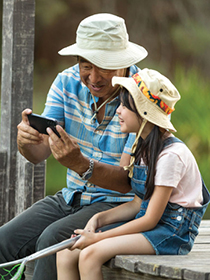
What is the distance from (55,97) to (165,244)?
1.04m

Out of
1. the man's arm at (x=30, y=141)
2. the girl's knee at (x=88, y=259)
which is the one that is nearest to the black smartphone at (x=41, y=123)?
the man's arm at (x=30, y=141)

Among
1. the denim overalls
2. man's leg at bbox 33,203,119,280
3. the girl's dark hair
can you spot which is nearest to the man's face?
the girl's dark hair

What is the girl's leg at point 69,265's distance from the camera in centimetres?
238

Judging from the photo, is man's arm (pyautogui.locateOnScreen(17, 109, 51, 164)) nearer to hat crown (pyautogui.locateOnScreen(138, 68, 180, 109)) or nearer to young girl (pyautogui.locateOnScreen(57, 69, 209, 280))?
young girl (pyautogui.locateOnScreen(57, 69, 209, 280))

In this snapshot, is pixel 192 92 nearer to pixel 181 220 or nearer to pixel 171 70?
pixel 171 70

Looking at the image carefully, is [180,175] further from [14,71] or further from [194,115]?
[194,115]

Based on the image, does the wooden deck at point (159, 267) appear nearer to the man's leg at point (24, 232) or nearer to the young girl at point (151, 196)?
the young girl at point (151, 196)

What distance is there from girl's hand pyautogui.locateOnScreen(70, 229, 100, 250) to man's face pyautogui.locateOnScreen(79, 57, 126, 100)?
29.6 inches

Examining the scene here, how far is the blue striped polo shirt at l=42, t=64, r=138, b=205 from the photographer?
2805mm

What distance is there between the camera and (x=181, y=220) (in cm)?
240

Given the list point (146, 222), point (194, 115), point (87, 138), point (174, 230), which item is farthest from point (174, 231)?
point (194, 115)

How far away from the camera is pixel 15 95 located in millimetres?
3529

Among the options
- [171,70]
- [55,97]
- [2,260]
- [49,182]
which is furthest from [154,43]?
[2,260]

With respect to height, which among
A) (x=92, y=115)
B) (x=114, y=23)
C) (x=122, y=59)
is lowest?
(x=92, y=115)
